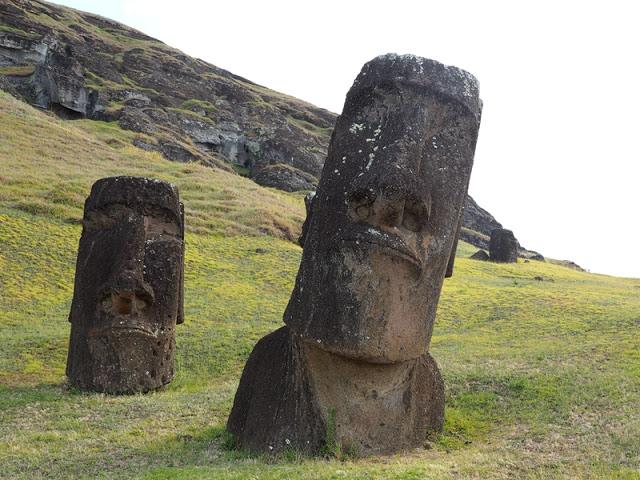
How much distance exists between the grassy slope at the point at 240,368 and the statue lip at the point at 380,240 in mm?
2205

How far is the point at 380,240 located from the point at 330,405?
1936 millimetres

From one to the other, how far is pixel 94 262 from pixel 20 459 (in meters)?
4.63

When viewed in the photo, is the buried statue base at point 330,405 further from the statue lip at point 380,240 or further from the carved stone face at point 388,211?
the statue lip at point 380,240

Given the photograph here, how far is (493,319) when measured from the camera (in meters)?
20.6

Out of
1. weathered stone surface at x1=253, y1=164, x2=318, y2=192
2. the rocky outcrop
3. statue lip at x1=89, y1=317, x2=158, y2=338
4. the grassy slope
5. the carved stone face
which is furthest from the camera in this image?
the rocky outcrop

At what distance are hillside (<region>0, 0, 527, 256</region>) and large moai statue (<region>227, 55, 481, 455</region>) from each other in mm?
51777

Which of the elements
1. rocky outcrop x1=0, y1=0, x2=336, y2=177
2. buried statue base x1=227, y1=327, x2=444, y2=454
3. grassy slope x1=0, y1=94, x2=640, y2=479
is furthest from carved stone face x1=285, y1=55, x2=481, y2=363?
rocky outcrop x1=0, y1=0, x2=336, y2=177

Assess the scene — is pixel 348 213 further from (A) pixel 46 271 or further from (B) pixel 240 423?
(A) pixel 46 271

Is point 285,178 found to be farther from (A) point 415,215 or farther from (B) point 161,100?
(A) point 415,215

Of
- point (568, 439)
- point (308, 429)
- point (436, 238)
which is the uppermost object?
point (436, 238)

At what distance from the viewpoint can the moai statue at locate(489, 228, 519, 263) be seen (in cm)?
4222

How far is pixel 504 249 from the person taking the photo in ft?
139

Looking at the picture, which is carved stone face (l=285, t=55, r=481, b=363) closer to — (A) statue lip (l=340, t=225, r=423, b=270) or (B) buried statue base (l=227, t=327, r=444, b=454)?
(A) statue lip (l=340, t=225, r=423, b=270)

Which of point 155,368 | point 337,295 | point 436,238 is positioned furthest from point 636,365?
point 155,368
